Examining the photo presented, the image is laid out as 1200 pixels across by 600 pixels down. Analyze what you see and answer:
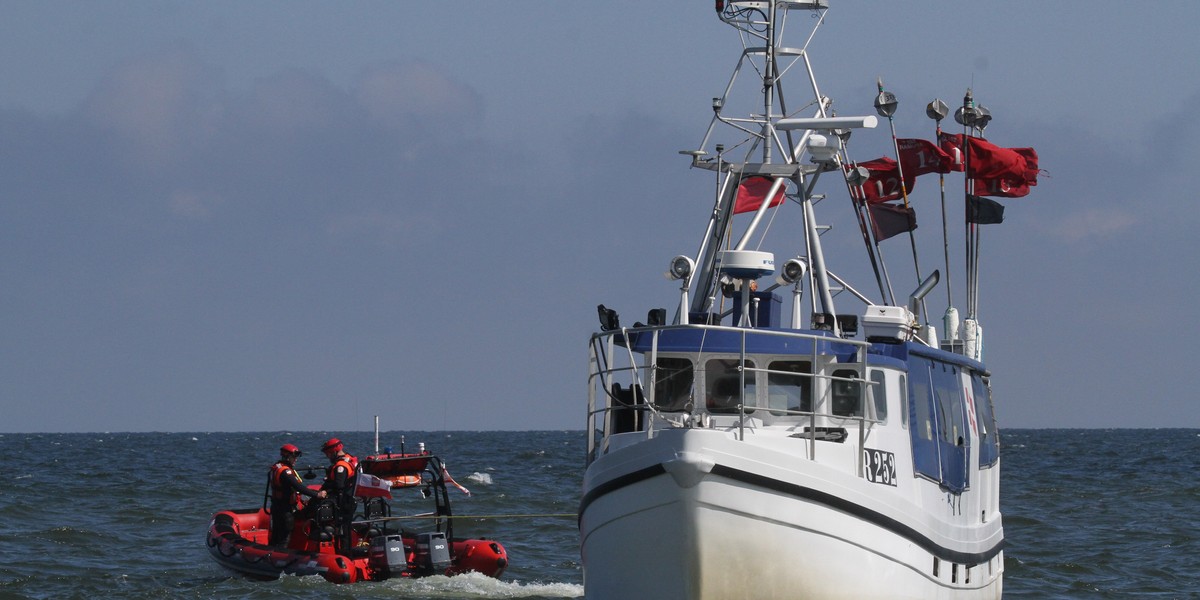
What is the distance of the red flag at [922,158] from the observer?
22328mm

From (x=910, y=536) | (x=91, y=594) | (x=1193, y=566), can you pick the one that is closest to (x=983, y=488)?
(x=910, y=536)

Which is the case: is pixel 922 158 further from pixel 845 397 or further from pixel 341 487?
pixel 341 487

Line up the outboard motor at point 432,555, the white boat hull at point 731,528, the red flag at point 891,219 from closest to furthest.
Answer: the white boat hull at point 731,528
the red flag at point 891,219
the outboard motor at point 432,555

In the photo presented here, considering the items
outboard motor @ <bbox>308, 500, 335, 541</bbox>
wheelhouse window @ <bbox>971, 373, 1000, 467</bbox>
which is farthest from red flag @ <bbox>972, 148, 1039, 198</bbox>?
outboard motor @ <bbox>308, 500, 335, 541</bbox>

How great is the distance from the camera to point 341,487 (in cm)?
2195

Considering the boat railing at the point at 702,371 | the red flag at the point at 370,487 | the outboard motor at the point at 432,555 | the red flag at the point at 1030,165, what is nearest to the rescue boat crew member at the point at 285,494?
the red flag at the point at 370,487

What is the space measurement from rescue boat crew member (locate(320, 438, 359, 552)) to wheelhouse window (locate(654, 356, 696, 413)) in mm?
7682

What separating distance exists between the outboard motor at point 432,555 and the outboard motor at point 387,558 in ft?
0.79

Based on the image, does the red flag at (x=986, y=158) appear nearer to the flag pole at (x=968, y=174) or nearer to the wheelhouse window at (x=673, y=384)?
the flag pole at (x=968, y=174)

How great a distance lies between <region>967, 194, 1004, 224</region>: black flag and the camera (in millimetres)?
22719

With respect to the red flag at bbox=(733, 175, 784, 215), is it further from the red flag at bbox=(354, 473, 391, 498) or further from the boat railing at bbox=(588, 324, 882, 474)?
the red flag at bbox=(354, 473, 391, 498)

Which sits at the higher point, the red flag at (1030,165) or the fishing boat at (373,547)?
the red flag at (1030,165)

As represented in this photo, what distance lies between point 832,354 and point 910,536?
6.24 ft

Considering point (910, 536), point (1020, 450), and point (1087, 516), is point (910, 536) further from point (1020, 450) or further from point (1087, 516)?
point (1020, 450)
